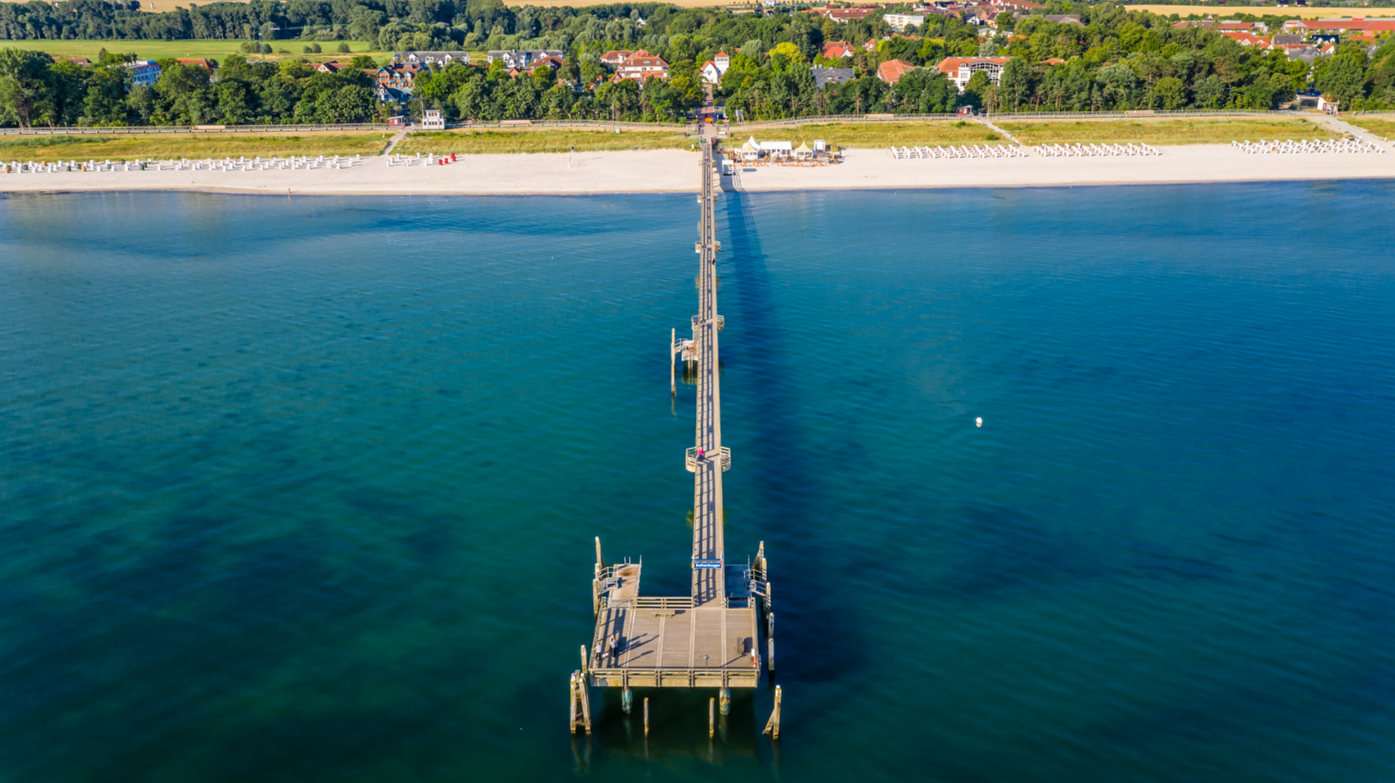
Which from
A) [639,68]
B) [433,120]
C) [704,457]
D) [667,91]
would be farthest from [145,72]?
[704,457]

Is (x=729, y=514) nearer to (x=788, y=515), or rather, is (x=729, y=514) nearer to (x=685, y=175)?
(x=788, y=515)

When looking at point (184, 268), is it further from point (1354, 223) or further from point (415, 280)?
point (1354, 223)

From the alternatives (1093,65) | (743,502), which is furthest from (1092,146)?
(743,502)

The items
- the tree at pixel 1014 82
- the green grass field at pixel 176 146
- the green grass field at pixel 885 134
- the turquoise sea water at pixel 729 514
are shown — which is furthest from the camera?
the tree at pixel 1014 82

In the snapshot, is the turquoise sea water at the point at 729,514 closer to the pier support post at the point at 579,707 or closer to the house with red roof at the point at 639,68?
the pier support post at the point at 579,707

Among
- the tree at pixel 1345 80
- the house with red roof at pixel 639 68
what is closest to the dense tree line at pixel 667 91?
the tree at pixel 1345 80

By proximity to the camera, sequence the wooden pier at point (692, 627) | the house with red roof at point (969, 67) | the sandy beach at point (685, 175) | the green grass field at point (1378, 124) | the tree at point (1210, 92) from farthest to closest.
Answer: the house with red roof at point (969, 67) < the tree at point (1210, 92) < the green grass field at point (1378, 124) < the sandy beach at point (685, 175) < the wooden pier at point (692, 627)
